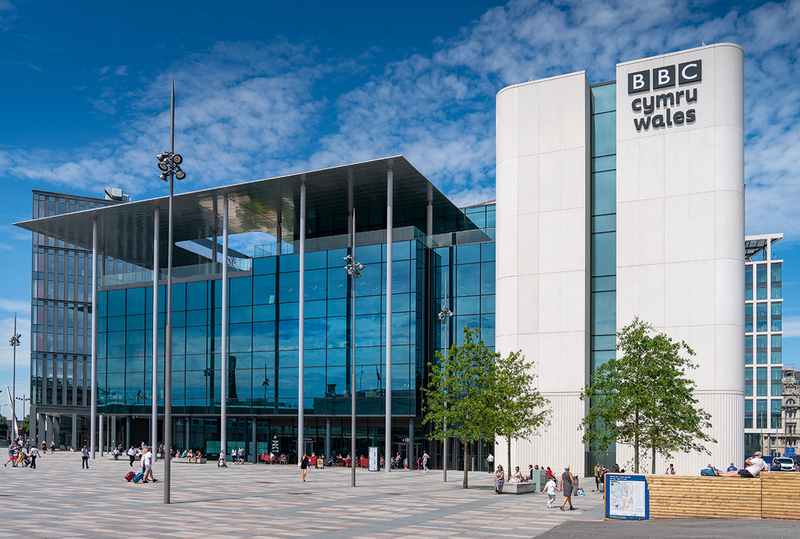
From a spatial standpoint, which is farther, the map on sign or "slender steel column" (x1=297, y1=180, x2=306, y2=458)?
"slender steel column" (x1=297, y1=180, x2=306, y2=458)

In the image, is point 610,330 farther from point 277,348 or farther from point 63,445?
point 63,445

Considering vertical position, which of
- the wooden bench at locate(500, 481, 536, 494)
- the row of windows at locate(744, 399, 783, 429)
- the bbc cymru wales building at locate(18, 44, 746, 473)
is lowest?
the row of windows at locate(744, 399, 783, 429)

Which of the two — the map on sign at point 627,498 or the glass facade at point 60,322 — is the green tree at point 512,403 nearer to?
the map on sign at point 627,498

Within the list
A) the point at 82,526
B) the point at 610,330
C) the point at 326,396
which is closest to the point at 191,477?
the point at 326,396

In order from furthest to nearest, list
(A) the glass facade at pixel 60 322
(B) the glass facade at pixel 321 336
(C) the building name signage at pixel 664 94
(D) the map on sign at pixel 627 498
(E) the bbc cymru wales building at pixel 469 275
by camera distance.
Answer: (A) the glass facade at pixel 60 322, (B) the glass facade at pixel 321 336, (C) the building name signage at pixel 664 94, (E) the bbc cymru wales building at pixel 469 275, (D) the map on sign at pixel 627 498

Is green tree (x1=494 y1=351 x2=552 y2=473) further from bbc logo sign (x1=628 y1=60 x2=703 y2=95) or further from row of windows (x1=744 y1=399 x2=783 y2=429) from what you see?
row of windows (x1=744 y1=399 x2=783 y2=429)

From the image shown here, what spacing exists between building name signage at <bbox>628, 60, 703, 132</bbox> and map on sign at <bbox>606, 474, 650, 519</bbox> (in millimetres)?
25592

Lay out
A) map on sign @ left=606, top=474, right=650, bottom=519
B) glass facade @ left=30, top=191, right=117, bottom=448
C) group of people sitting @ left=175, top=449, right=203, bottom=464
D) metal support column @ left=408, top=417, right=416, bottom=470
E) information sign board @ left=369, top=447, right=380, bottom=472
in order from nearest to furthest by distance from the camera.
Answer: map on sign @ left=606, top=474, right=650, bottom=519
information sign board @ left=369, top=447, right=380, bottom=472
metal support column @ left=408, top=417, right=416, bottom=470
group of people sitting @ left=175, top=449, right=203, bottom=464
glass facade @ left=30, top=191, right=117, bottom=448

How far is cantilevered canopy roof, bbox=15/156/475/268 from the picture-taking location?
171ft

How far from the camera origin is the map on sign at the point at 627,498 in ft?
74.9

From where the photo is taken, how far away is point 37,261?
340 feet

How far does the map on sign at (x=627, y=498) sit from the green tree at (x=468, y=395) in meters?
12.3

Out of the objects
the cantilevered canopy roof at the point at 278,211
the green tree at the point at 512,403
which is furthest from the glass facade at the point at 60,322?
the green tree at the point at 512,403

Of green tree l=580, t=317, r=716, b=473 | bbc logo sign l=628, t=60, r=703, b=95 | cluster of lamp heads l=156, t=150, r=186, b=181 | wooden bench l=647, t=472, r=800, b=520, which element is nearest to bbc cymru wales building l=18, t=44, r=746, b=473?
bbc logo sign l=628, t=60, r=703, b=95
